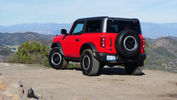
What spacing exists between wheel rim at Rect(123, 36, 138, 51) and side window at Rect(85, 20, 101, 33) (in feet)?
3.11

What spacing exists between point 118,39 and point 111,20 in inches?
29.8

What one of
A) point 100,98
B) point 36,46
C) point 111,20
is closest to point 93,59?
point 111,20

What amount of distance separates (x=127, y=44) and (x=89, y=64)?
1332 mm

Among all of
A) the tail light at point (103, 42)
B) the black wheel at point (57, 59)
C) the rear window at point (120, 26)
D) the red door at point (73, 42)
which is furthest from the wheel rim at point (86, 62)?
the black wheel at point (57, 59)

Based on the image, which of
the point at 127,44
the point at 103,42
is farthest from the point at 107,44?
the point at 127,44

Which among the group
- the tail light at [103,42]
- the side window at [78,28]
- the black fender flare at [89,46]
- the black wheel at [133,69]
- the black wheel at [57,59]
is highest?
the side window at [78,28]

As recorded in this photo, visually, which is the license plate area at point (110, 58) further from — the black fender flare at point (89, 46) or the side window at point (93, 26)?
the side window at point (93, 26)

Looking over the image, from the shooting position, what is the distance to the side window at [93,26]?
9.90m

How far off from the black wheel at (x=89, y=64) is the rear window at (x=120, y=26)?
3.14 feet

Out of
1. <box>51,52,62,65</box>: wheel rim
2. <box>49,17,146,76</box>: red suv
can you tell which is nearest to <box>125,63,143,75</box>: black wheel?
<box>49,17,146,76</box>: red suv

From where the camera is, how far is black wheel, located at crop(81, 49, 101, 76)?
962 centimetres

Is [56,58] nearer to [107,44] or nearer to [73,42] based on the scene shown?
[73,42]

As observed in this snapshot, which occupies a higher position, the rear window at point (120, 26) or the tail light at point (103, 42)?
the rear window at point (120, 26)

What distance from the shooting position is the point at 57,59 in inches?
471
